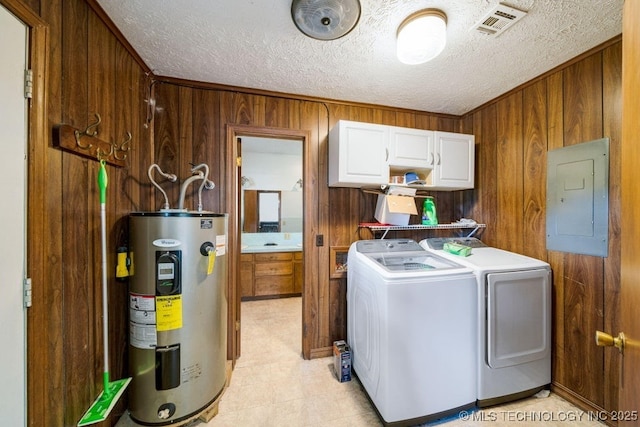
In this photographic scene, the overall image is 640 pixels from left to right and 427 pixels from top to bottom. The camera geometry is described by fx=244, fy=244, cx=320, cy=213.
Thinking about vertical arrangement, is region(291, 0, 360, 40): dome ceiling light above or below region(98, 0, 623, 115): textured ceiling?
below

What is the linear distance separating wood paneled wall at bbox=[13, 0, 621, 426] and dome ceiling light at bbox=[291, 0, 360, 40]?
2.88 feet

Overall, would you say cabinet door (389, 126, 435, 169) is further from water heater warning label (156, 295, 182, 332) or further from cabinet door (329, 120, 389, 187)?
water heater warning label (156, 295, 182, 332)

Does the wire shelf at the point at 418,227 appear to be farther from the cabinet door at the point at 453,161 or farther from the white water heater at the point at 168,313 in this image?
the white water heater at the point at 168,313

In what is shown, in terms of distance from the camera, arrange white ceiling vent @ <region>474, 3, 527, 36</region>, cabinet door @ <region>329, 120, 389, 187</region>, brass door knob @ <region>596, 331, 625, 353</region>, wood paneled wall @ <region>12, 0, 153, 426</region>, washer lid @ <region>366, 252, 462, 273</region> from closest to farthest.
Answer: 1. brass door knob @ <region>596, 331, 625, 353</region>
2. wood paneled wall @ <region>12, 0, 153, 426</region>
3. white ceiling vent @ <region>474, 3, 527, 36</region>
4. washer lid @ <region>366, 252, 462, 273</region>
5. cabinet door @ <region>329, 120, 389, 187</region>

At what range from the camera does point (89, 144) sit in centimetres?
120

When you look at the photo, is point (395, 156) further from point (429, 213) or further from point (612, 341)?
point (612, 341)

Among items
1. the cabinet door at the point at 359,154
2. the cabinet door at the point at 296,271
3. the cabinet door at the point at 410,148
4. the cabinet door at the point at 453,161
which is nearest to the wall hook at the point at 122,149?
the cabinet door at the point at 359,154

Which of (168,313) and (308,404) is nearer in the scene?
(168,313)

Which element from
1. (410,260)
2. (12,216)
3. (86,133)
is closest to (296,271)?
(410,260)

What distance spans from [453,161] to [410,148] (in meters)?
0.47

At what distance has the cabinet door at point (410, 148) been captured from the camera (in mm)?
2111

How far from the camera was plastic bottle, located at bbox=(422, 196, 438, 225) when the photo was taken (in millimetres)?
2346

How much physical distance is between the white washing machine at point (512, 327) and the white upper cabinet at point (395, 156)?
33.0 inches

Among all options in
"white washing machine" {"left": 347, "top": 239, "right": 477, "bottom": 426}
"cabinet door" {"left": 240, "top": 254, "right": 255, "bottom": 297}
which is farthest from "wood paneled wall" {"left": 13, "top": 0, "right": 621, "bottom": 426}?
"cabinet door" {"left": 240, "top": 254, "right": 255, "bottom": 297}
